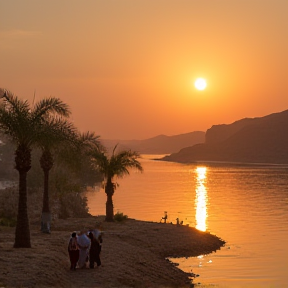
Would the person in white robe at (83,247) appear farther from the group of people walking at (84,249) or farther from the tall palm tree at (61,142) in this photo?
the tall palm tree at (61,142)

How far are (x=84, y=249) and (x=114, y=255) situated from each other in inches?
222

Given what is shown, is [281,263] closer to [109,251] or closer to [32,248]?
[109,251]

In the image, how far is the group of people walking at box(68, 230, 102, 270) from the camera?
89.8 ft

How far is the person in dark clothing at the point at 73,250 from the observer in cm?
2720

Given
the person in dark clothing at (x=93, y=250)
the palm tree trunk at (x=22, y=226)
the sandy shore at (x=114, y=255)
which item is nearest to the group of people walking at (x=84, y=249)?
the person in dark clothing at (x=93, y=250)

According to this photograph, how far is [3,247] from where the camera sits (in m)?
30.9

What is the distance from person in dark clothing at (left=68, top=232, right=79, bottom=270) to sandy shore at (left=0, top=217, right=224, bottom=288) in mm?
384

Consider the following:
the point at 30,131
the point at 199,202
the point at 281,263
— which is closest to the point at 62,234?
the point at 30,131

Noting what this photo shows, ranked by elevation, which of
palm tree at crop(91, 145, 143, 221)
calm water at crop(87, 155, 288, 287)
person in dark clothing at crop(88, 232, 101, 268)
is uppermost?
palm tree at crop(91, 145, 143, 221)

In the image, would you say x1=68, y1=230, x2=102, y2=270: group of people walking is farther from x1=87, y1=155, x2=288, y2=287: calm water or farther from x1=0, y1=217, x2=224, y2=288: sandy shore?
x1=87, y1=155, x2=288, y2=287: calm water

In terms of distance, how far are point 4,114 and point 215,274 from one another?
1406 cm

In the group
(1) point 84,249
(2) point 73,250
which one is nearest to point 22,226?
(1) point 84,249

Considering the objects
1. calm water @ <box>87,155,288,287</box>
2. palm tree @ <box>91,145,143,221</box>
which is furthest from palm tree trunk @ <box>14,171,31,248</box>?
palm tree @ <box>91,145,143,221</box>

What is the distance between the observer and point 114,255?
3319cm
